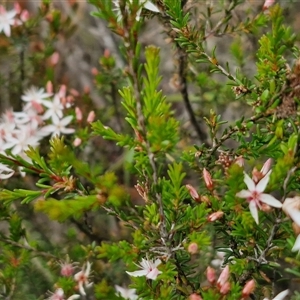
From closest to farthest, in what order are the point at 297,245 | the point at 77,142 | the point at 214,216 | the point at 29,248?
the point at 297,245, the point at 214,216, the point at 29,248, the point at 77,142

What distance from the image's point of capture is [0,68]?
2832 millimetres

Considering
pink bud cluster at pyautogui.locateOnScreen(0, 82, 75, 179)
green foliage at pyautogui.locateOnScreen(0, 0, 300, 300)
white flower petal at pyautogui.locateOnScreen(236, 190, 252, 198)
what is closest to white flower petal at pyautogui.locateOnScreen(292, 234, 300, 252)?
green foliage at pyautogui.locateOnScreen(0, 0, 300, 300)

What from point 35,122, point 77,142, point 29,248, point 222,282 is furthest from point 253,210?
point 35,122

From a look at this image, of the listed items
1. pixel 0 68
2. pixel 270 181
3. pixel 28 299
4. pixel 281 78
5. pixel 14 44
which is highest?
pixel 281 78

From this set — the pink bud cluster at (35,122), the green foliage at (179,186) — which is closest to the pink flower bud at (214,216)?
the green foliage at (179,186)

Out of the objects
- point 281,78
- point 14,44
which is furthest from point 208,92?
point 281,78

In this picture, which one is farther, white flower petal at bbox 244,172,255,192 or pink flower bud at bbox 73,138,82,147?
pink flower bud at bbox 73,138,82,147

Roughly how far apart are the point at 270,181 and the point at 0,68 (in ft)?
7.99

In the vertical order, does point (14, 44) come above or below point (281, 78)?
below

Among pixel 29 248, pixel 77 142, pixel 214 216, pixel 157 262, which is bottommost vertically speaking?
pixel 29 248

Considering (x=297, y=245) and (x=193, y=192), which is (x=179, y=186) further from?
(x=297, y=245)

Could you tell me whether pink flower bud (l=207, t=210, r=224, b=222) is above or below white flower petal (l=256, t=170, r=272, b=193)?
below

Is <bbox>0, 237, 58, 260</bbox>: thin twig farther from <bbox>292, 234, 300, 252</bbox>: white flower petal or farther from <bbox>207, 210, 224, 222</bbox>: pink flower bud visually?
<bbox>292, 234, 300, 252</bbox>: white flower petal

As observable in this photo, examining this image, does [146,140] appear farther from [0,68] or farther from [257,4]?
[0,68]
